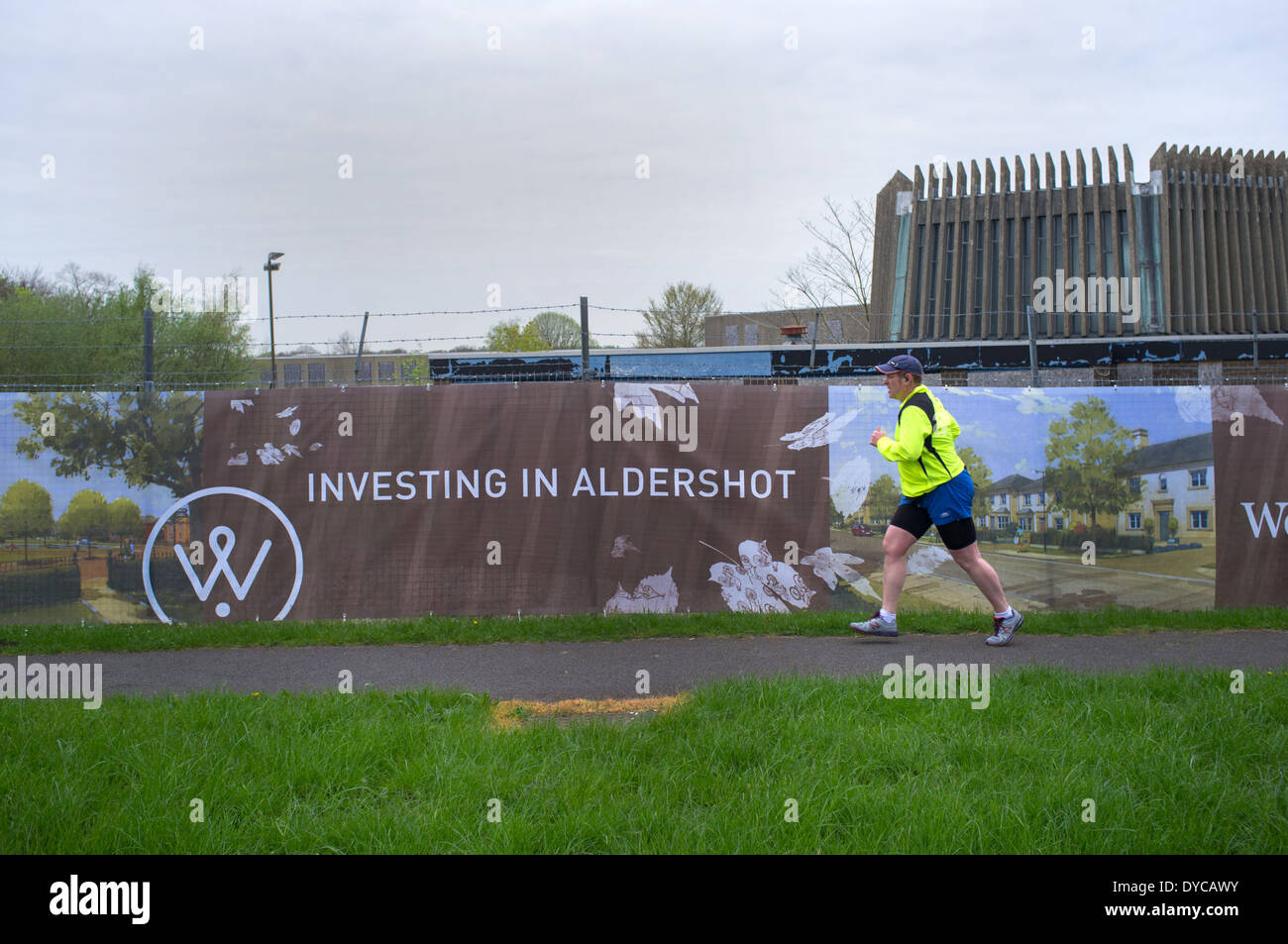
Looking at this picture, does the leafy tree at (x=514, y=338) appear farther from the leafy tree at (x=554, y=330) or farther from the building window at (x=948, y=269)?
the building window at (x=948, y=269)

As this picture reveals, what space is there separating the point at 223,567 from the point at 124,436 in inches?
55.4

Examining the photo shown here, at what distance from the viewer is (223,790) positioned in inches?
161

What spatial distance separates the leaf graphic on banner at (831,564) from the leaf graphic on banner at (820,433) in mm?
890

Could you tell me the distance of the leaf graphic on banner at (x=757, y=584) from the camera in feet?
28.1

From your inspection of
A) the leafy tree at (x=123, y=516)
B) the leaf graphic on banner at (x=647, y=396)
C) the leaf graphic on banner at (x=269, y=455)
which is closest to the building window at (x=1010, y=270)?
the leaf graphic on banner at (x=647, y=396)

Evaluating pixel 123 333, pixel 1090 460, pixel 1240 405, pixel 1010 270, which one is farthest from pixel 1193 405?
pixel 123 333

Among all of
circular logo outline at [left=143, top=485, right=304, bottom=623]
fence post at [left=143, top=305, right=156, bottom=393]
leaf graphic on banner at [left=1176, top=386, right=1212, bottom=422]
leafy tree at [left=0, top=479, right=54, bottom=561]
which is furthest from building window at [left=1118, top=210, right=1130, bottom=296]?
leafy tree at [left=0, top=479, right=54, bottom=561]

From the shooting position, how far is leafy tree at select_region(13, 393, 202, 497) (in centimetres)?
864

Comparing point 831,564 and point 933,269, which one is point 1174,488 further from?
point 933,269

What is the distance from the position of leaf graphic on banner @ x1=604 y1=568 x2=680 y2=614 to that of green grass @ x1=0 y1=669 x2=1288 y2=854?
2.98 metres

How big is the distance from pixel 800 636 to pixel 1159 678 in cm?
267

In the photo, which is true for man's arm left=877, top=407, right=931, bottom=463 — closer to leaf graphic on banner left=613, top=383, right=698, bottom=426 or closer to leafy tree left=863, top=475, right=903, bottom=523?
leafy tree left=863, top=475, right=903, bottom=523

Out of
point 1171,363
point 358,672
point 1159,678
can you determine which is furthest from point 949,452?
point 1171,363
